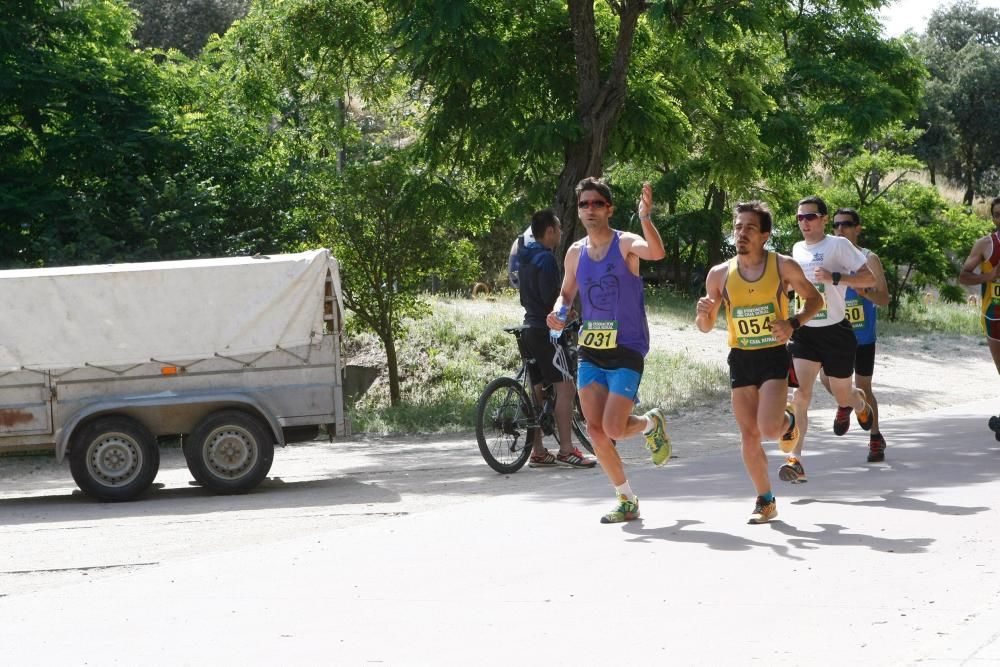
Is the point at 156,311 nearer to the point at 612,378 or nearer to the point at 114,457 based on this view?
the point at 114,457

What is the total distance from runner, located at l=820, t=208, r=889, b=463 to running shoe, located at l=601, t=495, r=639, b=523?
8.81ft

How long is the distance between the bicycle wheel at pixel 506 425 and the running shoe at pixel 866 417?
2.67 meters

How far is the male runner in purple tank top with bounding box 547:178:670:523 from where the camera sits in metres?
8.07

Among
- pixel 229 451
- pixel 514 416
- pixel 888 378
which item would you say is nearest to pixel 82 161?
pixel 229 451

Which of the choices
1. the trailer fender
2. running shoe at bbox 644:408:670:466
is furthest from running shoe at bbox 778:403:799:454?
the trailer fender

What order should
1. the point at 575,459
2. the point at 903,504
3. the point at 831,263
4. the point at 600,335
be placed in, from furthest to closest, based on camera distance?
1. the point at 575,459
2. the point at 831,263
3. the point at 903,504
4. the point at 600,335

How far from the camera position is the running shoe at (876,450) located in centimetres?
1091

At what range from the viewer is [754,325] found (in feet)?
26.2

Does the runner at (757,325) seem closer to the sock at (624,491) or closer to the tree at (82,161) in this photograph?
the sock at (624,491)

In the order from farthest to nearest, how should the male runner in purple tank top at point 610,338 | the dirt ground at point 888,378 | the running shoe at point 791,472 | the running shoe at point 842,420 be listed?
the dirt ground at point 888,378 → the running shoe at point 842,420 → the running shoe at point 791,472 → the male runner in purple tank top at point 610,338

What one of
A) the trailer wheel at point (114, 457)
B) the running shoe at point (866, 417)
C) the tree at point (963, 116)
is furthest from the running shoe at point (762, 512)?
the tree at point (963, 116)

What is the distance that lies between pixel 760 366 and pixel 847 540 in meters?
1.16

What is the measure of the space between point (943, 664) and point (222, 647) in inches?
112

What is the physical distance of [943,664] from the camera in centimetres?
483
